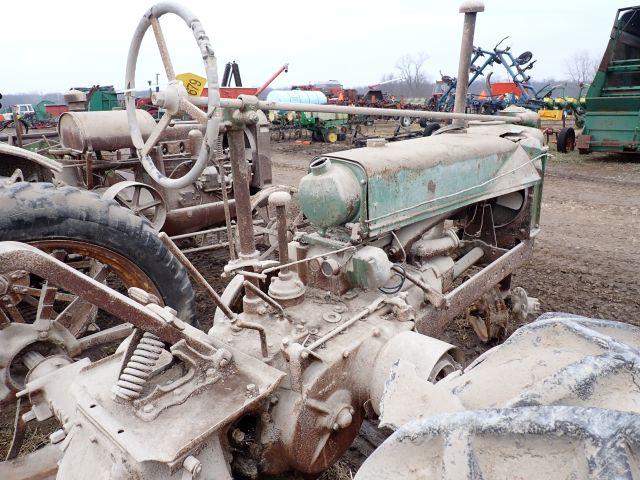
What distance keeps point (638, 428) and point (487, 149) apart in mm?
2311

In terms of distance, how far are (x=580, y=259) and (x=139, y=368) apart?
4682 millimetres

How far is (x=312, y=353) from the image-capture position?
1.78 meters

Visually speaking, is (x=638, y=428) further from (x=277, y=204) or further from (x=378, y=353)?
(x=277, y=204)

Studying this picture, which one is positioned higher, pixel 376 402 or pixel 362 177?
pixel 362 177

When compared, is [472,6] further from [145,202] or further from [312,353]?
[145,202]

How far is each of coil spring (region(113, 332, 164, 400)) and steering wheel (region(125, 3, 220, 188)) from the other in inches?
24.5

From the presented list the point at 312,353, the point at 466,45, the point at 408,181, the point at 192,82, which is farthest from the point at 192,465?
the point at 466,45

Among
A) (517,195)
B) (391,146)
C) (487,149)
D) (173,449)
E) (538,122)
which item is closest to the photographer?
(173,449)

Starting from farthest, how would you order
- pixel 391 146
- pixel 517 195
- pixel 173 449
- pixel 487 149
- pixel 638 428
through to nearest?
pixel 517 195, pixel 487 149, pixel 391 146, pixel 173 449, pixel 638 428

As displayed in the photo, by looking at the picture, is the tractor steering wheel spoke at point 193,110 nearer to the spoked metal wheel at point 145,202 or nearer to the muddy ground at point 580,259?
the muddy ground at point 580,259

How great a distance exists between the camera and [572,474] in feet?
3.26

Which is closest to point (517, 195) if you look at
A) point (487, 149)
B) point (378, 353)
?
point (487, 149)

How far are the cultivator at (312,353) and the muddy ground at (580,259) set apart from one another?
2.65 ft

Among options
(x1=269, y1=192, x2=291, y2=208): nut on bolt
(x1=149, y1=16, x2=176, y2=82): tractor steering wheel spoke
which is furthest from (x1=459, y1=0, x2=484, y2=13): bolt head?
(x1=149, y1=16, x2=176, y2=82): tractor steering wheel spoke
